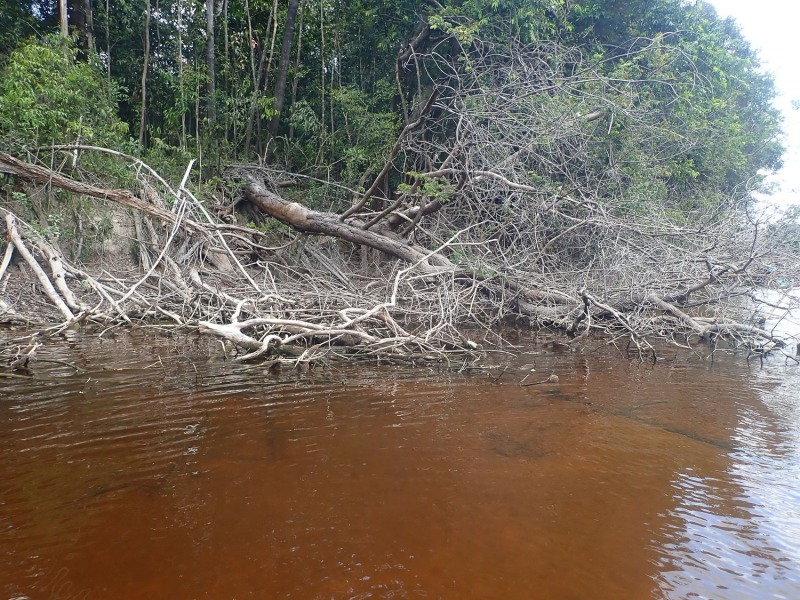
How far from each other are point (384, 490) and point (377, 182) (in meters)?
5.40

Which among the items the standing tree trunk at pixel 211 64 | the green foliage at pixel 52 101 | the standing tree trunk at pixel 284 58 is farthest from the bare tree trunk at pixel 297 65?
the green foliage at pixel 52 101

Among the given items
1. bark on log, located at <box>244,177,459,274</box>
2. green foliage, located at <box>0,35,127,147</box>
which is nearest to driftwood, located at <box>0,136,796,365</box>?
bark on log, located at <box>244,177,459,274</box>

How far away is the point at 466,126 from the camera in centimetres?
751

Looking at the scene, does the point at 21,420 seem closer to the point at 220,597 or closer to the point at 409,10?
the point at 220,597

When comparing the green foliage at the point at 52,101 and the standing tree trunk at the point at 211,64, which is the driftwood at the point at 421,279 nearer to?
the green foliage at the point at 52,101

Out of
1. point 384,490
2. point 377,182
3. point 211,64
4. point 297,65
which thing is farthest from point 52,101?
point 384,490

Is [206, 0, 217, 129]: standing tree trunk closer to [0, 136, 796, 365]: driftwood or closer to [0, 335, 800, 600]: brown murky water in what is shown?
[0, 136, 796, 365]: driftwood

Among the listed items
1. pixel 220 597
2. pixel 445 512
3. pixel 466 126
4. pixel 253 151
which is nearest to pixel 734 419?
pixel 445 512

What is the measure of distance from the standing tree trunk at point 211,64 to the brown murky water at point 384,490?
733 centimetres

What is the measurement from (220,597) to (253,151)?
11.0 metres

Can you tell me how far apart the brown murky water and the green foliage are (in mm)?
4144

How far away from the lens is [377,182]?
24.4 feet

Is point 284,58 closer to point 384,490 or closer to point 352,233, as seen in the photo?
point 352,233

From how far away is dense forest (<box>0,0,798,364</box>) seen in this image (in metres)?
6.78
